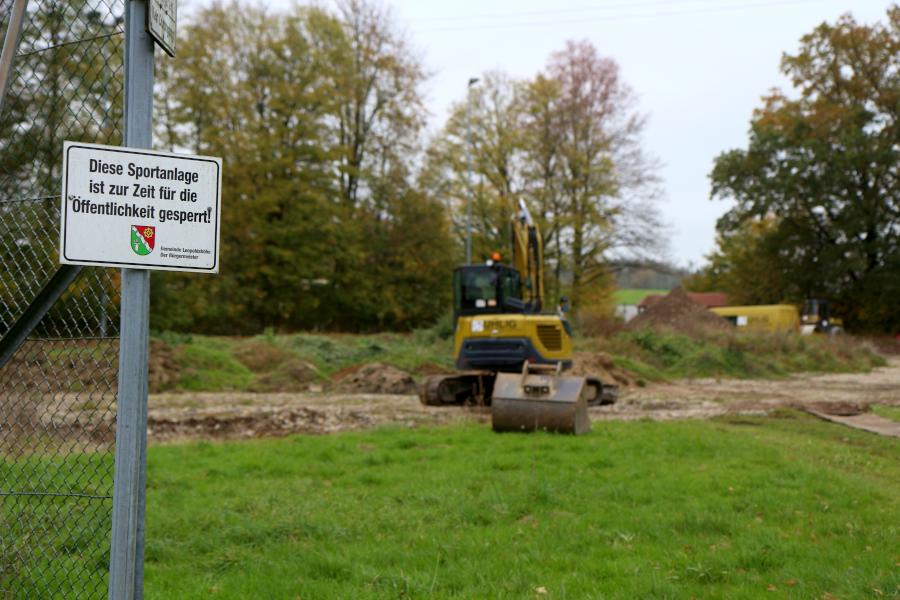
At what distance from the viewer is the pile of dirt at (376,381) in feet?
65.3

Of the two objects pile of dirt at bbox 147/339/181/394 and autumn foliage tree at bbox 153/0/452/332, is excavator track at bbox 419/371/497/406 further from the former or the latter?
autumn foliage tree at bbox 153/0/452/332

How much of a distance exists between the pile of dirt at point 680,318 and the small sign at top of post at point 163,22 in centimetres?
2982

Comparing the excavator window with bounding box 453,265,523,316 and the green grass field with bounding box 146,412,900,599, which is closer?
the green grass field with bounding box 146,412,900,599

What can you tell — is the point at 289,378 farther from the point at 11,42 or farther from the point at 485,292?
the point at 11,42

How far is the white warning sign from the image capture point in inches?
130

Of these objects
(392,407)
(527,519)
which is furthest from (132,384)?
(392,407)

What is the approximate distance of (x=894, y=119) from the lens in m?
42.0

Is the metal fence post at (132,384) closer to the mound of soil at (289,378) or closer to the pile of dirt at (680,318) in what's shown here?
the mound of soil at (289,378)

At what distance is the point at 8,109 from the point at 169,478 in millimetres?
4545

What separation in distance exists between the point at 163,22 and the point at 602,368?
20.0 meters

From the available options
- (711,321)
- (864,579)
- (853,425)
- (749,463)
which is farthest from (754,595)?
(711,321)

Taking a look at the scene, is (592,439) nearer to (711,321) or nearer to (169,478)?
(169,478)

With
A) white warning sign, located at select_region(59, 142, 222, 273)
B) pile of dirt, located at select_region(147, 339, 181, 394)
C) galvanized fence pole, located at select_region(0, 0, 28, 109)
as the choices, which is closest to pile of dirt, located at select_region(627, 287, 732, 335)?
pile of dirt, located at select_region(147, 339, 181, 394)

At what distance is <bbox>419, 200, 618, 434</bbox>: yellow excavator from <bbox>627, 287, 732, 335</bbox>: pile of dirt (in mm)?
14780
